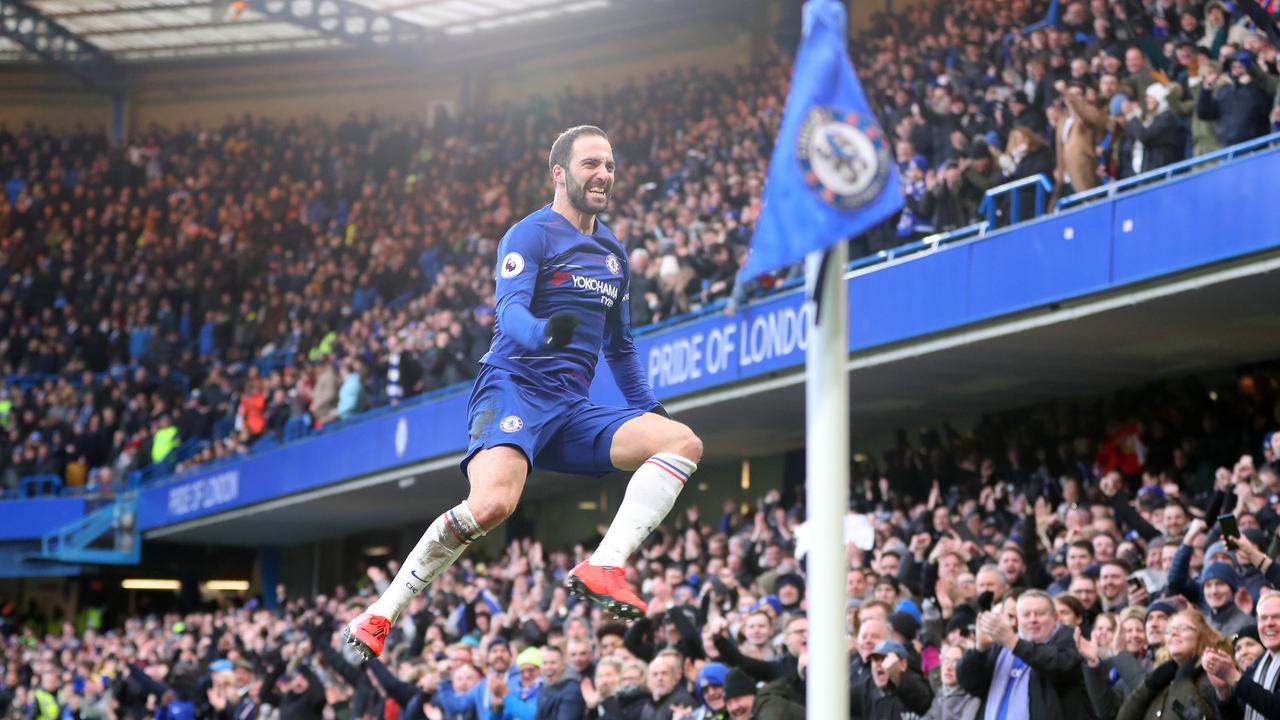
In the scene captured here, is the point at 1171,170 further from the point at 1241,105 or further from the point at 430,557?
the point at 430,557

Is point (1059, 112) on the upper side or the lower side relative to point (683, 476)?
upper

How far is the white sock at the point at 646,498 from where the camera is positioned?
5723 millimetres

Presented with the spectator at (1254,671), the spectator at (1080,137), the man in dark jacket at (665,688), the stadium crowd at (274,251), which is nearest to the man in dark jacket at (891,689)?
the man in dark jacket at (665,688)

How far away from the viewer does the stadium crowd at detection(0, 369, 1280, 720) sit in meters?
9.05

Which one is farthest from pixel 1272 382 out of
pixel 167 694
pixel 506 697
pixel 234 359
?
pixel 234 359

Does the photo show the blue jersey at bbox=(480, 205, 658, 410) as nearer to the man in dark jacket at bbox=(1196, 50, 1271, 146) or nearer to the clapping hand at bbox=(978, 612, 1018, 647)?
the clapping hand at bbox=(978, 612, 1018, 647)

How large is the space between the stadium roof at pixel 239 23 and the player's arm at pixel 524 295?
28.3m

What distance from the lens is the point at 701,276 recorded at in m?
19.0

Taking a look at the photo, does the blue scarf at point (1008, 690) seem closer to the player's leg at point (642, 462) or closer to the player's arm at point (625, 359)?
the player's arm at point (625, 359)

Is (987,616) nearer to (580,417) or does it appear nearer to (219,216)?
(580,417)

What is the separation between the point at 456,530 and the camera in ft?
19.2

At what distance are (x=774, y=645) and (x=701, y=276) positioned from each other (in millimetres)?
7853

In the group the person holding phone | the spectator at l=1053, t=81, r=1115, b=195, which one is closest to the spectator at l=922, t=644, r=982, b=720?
the person holding phone

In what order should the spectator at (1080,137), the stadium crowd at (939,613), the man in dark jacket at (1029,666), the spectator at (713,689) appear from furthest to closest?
1. the spectator at (1080,137)
2. the spectator at (713,689)
3. the stadium crowd at (939,613)
4. the man in dark jacket at (1029,666)
